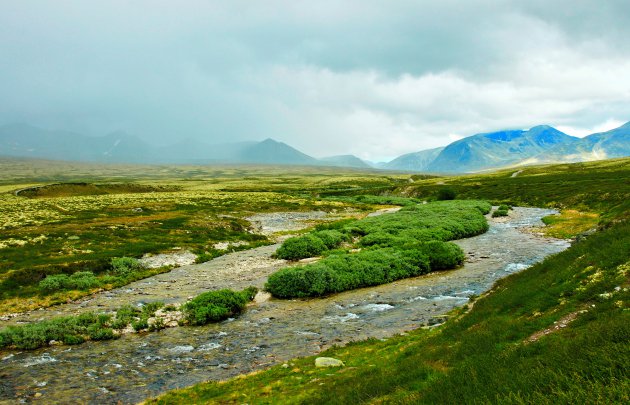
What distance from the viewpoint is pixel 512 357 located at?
27.5ft

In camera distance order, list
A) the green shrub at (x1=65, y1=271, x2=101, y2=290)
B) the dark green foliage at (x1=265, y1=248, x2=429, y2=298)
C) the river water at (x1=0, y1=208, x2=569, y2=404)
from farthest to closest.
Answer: the green shrub at (x1=65, y1=271, x2=101, y2=290)
the dark green foliage at (x1=265, y1=248, x2=429, y2=298)
the river water at (x1=0, y1=208, x2=569, y2=404)

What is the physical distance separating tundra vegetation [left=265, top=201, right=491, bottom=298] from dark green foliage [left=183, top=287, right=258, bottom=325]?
360cm

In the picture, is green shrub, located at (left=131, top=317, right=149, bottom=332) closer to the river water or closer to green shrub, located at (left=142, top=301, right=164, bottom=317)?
the river water

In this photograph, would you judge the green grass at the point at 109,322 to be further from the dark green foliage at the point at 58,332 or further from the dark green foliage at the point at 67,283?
the dark green foliage at the point at 67,283

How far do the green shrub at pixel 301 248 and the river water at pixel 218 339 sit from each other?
723 centimetres

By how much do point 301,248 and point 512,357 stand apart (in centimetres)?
3036

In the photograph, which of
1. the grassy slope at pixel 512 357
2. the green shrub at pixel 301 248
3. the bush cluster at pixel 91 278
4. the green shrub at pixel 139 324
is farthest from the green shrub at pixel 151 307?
the green shrub at pixel 301 248

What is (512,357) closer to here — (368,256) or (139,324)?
(139,324)

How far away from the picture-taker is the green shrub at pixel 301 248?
37.7m

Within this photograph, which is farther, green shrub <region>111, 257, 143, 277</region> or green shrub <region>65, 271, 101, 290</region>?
green shrub <region>111, 257, 143, 277</region>

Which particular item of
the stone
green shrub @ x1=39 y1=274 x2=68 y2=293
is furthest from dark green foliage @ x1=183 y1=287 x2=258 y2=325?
green shrub @ x1=39 y1=274 x2=68 y2=293

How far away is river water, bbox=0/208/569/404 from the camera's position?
13867 mm

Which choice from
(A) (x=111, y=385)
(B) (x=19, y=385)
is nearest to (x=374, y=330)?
(A) (x=111, y=385)

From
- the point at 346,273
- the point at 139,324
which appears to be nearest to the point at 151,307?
the point at 139,324
